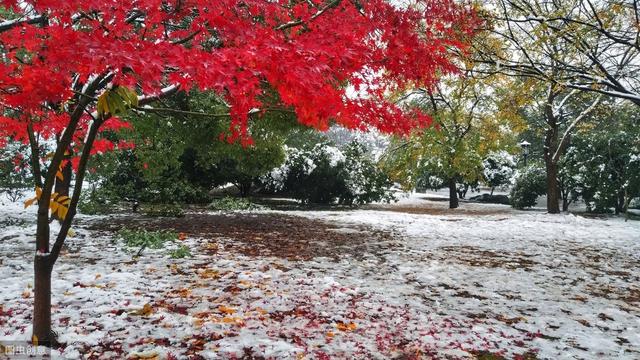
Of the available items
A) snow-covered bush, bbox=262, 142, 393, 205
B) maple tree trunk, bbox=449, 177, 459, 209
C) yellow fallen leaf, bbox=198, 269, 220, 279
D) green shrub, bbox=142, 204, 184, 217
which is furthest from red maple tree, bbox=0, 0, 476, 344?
maple tree trunk, bbox=449, 177, 459, 209

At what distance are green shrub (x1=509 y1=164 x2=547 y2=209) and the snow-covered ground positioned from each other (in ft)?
57.0

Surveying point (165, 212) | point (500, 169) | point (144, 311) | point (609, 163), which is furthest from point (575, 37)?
point (500, 169)

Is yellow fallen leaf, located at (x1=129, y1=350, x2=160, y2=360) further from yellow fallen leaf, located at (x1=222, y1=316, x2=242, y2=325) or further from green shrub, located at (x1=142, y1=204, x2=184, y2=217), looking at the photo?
green shrub, located at (x1=142, y1=204, x2=184, y2=217)

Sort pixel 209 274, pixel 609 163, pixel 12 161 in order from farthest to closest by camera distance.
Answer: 1. pixel 609 163
2. pixel 12 161
3. pixel 209 274

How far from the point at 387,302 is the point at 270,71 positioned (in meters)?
3.11

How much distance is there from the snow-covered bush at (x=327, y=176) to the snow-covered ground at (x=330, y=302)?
1106 cm

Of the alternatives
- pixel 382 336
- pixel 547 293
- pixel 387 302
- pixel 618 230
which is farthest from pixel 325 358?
pixel 618 230

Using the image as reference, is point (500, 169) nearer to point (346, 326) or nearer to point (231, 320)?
point (346, 326)

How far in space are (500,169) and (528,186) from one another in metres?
8.96

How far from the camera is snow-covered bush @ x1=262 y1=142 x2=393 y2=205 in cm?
1925

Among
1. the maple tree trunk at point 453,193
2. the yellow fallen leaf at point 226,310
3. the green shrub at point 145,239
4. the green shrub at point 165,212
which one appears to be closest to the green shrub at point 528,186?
the maple tree trunk at point 453,193

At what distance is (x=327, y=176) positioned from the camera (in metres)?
19.3

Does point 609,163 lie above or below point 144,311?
above

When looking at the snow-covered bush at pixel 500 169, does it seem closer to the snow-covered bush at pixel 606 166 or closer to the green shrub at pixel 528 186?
the green shrub at pixel 528 186
